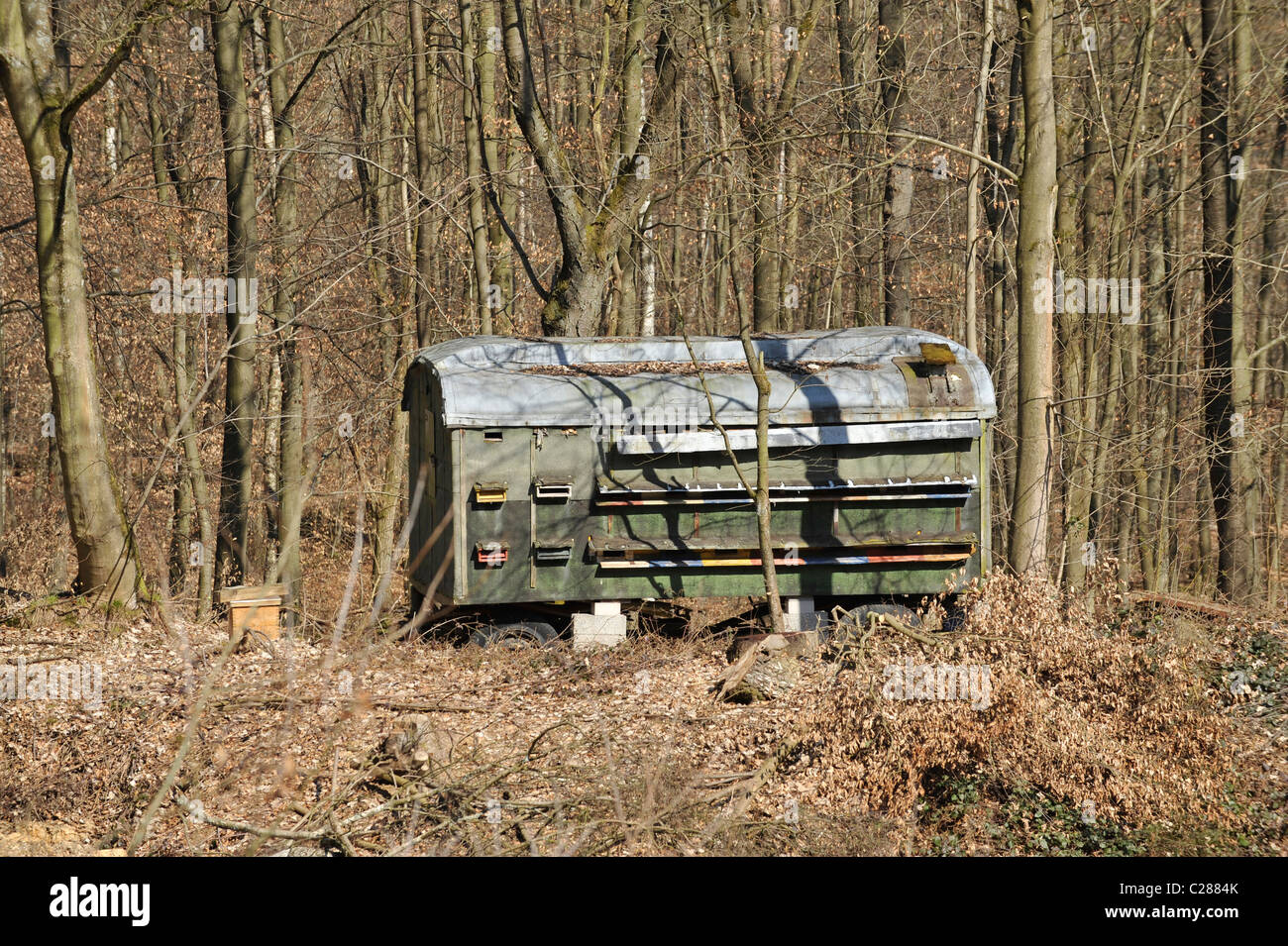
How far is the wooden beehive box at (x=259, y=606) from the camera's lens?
8859 mm

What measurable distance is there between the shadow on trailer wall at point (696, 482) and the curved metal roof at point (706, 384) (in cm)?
2

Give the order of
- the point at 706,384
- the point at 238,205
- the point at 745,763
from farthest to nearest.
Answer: the point at 238,205 < the point at 706,384 < the point at 745,763

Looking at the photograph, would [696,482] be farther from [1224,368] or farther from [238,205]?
[238,205]

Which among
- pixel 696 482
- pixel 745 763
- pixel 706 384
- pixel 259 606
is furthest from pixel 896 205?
pixel 259 606

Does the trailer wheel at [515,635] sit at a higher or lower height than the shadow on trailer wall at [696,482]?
lower

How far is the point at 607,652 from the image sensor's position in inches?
379

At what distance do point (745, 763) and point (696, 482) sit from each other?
3.06 m

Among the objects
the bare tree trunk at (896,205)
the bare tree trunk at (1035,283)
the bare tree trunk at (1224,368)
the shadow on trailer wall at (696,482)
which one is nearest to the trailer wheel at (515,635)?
the shadow on trailer wall at (696,482)

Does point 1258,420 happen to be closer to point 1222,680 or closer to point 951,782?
point 1222,680

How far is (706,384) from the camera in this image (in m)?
9.76

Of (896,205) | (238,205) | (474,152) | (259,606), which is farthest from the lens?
(474,152)

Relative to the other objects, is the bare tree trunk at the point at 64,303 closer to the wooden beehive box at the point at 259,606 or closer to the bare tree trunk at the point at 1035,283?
the wooden beehive box at the point at 259,606

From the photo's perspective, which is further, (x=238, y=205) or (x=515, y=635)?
(x=238, y=205)
